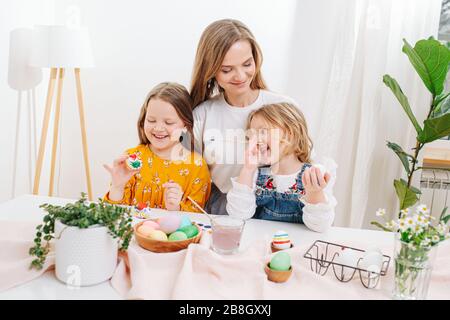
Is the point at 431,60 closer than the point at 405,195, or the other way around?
the point at 431,60

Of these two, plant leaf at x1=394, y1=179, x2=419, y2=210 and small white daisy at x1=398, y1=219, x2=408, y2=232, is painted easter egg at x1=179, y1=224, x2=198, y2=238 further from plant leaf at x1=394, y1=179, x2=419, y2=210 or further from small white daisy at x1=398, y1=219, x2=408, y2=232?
plant leaf at x1=394, y1=179, x2=419, y2=210

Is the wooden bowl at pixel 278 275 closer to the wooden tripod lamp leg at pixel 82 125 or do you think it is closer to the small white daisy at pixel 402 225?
the small white daisy at pixel 402 225

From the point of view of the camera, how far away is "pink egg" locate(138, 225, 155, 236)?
4.24 ft

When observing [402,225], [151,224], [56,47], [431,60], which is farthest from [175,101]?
[431,60]

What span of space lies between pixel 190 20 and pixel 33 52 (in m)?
0.89

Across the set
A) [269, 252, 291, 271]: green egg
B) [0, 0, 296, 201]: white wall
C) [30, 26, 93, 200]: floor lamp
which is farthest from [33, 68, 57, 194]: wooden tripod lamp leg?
[269, 252, 291, 271]: green egg

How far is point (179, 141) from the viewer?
1.92 m

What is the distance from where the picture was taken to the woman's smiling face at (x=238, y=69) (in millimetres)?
1800

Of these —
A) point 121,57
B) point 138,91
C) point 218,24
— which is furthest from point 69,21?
point 218,24

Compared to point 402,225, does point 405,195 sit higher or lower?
lower

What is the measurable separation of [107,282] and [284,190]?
2.56 ft

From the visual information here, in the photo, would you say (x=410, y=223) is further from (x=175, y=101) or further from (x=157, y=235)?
(x=175, y=101)

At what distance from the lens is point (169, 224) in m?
1.33

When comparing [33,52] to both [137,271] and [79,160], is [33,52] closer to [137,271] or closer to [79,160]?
[79,160]
